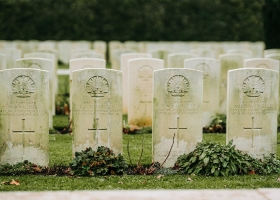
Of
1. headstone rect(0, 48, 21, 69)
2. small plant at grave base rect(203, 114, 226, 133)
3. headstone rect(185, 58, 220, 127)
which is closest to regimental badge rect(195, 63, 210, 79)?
headstone rect(185, 58, 220, 127)

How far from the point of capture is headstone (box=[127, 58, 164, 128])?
10.1 meters

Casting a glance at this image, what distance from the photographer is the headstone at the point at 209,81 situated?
10.2 meters

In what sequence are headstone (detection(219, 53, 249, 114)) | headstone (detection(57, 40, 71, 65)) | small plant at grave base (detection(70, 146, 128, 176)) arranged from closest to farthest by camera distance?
small plant at grave base (detection(70, 146, 128, 176)), headstone (detection(219, 53, 249, 114)), headstone (detection(57, 40, 71, 65))

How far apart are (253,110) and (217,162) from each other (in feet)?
3.37

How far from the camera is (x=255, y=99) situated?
7.75 meters

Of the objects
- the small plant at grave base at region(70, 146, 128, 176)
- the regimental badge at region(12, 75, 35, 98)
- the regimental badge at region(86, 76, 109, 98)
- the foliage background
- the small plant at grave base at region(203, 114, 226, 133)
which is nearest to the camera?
the small plant at grave base at region(70, 146, 128, 176)

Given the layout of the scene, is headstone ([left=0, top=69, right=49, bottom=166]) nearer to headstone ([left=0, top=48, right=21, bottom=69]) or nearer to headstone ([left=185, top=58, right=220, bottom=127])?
headstone ([left=185, top=58, right=220, bottom=127])

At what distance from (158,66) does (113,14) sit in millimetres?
16354

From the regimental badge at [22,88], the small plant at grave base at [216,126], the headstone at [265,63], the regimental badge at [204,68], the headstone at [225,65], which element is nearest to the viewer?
the regimental badge at [22,88]

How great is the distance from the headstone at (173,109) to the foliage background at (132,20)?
18509 millimetres

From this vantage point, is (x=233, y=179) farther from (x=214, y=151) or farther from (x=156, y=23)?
(x=156, y=23)

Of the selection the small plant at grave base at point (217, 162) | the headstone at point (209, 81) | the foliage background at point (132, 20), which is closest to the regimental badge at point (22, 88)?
the small plant at grave base at point (217, 162)

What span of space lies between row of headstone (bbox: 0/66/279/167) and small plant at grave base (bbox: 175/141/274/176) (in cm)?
31

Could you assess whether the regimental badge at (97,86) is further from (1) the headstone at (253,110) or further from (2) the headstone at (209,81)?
(2) the headstone at (209,81)
